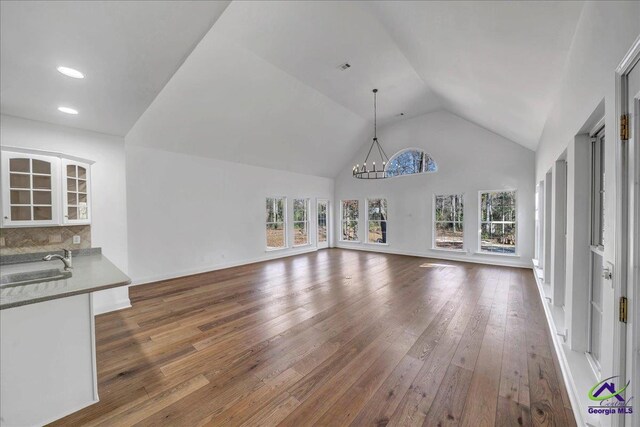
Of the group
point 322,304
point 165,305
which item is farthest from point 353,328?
point 165,305

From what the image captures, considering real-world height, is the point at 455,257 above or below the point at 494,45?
below

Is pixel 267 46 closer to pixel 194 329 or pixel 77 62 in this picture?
pixel 77 62

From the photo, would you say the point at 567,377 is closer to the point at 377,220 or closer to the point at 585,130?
the point at 585,130

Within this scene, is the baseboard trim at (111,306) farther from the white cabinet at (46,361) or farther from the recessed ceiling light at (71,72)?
the recessed ceiling light at (71,72)

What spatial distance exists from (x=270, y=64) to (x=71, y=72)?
3027mm

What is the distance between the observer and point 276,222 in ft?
25.4

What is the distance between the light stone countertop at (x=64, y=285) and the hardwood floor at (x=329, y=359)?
0.88 meters

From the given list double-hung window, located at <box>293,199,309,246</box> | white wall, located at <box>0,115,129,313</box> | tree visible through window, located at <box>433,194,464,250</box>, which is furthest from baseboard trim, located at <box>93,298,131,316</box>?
tree visible through window, located at <box>433,194,464,250</box>

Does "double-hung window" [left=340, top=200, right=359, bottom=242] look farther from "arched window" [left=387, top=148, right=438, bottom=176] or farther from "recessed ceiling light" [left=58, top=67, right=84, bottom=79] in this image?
"recessed ceiling light" [left=58, top=67, right=84, bottom=79]

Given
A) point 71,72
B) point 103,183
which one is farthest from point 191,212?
point 71,72

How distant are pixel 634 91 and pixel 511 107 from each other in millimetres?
3432

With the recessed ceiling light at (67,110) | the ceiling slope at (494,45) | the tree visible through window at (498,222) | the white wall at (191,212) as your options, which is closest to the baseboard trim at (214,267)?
the white wall at (191,212)

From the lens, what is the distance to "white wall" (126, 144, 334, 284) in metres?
4.90

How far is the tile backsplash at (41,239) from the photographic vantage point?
9.29 ft
